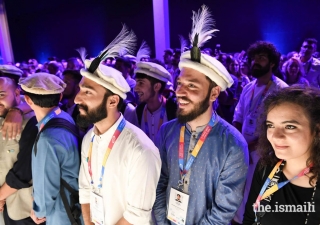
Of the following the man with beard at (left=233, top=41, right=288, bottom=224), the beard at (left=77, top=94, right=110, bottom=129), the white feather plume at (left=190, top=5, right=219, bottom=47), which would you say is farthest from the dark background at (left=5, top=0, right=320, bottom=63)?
the beard at (left=77, top=94, right=110, bottom=129)

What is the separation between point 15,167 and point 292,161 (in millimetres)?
1990

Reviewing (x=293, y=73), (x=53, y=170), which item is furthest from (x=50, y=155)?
(x=293, y=73)

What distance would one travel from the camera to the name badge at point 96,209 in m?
1.66

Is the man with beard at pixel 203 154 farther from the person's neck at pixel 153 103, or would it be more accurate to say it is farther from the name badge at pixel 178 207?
the person's neck at pixel 153 103

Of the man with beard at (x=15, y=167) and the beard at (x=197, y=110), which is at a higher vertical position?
the beard at (x=197, y=110)

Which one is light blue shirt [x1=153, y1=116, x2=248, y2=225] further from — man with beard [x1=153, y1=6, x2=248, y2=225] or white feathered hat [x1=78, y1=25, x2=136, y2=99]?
white feathered hat [x1=78, y1=25, x2=136, y2=99]

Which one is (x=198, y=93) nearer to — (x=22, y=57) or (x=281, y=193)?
(x=281, y=193)

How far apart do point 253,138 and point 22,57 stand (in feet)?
46.2

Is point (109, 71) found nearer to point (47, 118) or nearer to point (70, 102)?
point (47, 118)

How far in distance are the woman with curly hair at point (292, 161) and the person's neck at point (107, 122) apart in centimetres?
94

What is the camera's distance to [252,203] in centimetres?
146

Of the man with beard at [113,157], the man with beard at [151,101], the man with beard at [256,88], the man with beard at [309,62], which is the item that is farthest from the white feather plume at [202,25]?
the man with beard at [309,62]

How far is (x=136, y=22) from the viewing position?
397 inches

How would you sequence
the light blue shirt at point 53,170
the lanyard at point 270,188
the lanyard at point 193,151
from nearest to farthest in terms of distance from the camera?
1. the lanyard at point 270,188
2. the lanyard at point 193,151
3. the light blue shirt at point 53,170
